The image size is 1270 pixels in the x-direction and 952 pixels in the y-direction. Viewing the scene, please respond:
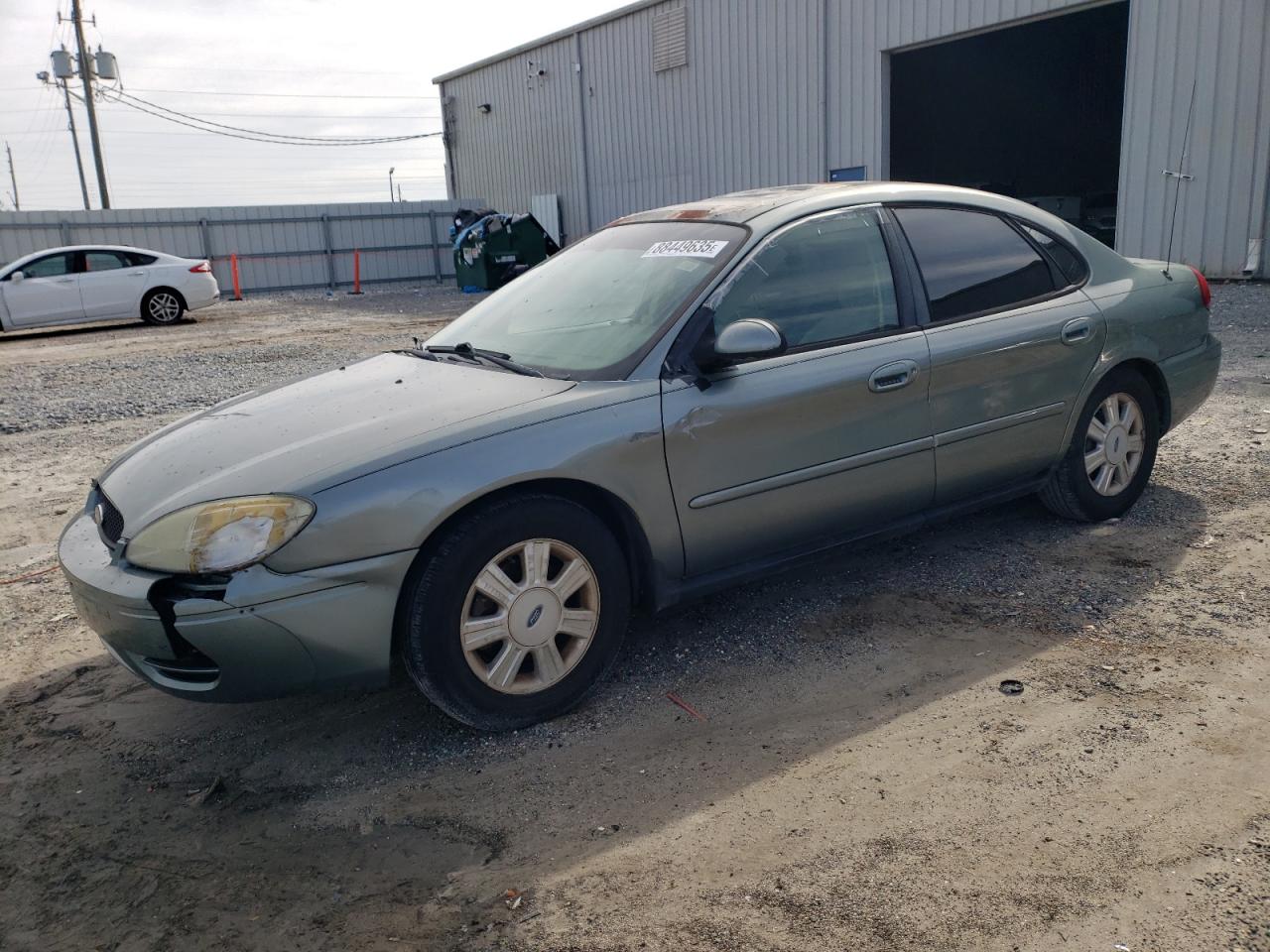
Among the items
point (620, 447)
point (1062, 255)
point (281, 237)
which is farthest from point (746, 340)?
point (281, 237)

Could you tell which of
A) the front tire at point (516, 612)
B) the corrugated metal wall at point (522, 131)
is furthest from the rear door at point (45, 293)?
the front tire at point (516, 612)

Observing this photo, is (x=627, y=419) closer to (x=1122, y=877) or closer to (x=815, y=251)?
(x=815, y=251)

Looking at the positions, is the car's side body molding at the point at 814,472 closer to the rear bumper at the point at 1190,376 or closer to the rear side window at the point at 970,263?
the rear side window at the point at 970,263

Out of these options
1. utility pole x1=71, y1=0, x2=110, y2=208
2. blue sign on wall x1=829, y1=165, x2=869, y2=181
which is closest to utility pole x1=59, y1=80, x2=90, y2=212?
utility pole x1=71, y1=0, x2=110, y2=208

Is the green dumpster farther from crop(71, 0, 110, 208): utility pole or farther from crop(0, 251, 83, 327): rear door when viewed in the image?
crop(71, 0, 110, 208): utility pole

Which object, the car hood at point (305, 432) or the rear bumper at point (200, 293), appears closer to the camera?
the car hood at point (305, 432)

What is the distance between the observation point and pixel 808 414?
356cm

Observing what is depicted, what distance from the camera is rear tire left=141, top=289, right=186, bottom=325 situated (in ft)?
57.3

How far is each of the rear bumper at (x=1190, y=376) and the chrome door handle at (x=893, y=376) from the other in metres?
1.63

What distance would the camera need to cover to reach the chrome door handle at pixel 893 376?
12.2ft

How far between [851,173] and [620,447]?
16005mm

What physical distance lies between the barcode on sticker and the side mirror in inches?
16.7

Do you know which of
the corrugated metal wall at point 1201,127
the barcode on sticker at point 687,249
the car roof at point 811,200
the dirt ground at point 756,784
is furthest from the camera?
the corrugated metal wall at point 1201,127

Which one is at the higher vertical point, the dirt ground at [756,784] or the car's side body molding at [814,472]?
the car's side body molding at [814,472]
